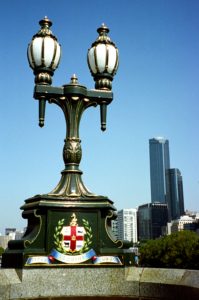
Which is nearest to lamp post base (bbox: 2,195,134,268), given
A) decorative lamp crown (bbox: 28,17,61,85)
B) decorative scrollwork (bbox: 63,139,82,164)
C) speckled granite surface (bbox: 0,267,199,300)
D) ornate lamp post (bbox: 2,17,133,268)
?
ornate lamp post (bbox: 2,17,133,268)

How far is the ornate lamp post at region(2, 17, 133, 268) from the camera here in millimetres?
6723

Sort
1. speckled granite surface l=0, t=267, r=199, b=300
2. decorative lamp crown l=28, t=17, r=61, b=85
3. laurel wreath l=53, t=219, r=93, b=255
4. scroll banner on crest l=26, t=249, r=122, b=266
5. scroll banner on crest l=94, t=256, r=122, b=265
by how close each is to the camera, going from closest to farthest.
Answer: speckled granite surface l=0, t=267, r=199, b=300 → scroll banner on crest l=26, t=249, r=122, b=266 → laurel wreath l=53, t=219, r=93, b=255 → scroll banner on crest l=94, t=256, r=122, b=265 → decorative lamp crown l=28, t=17, r=61, b=85

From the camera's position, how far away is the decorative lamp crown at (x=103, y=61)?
8117 mm

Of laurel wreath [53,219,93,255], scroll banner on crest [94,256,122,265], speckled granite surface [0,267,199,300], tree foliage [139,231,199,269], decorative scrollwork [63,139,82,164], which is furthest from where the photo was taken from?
tree foliage [139,231,199,269]

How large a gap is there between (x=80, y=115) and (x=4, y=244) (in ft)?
505

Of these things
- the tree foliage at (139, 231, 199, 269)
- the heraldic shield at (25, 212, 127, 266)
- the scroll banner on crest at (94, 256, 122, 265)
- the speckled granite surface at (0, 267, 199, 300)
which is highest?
the heraldic shield at (25, 212, 127, 266)

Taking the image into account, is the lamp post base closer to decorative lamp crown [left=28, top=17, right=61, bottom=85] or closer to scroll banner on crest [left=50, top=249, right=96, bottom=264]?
scroll banner on crest [left=50, top=249, right=96, bottom=264]

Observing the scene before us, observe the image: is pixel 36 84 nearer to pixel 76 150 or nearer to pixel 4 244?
pixel 76 150

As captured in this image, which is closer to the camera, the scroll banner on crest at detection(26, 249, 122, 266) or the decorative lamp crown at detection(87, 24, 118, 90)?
the scroll banner on crest at detection(26, 249, 122, 266)

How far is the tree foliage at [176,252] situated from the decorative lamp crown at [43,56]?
40.3 m

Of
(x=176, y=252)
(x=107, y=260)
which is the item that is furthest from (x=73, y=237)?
(x=176, y=252)

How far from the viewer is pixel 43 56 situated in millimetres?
7766

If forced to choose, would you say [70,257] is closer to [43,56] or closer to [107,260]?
[107,260]

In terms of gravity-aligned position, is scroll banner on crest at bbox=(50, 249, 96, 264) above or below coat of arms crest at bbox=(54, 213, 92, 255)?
below
